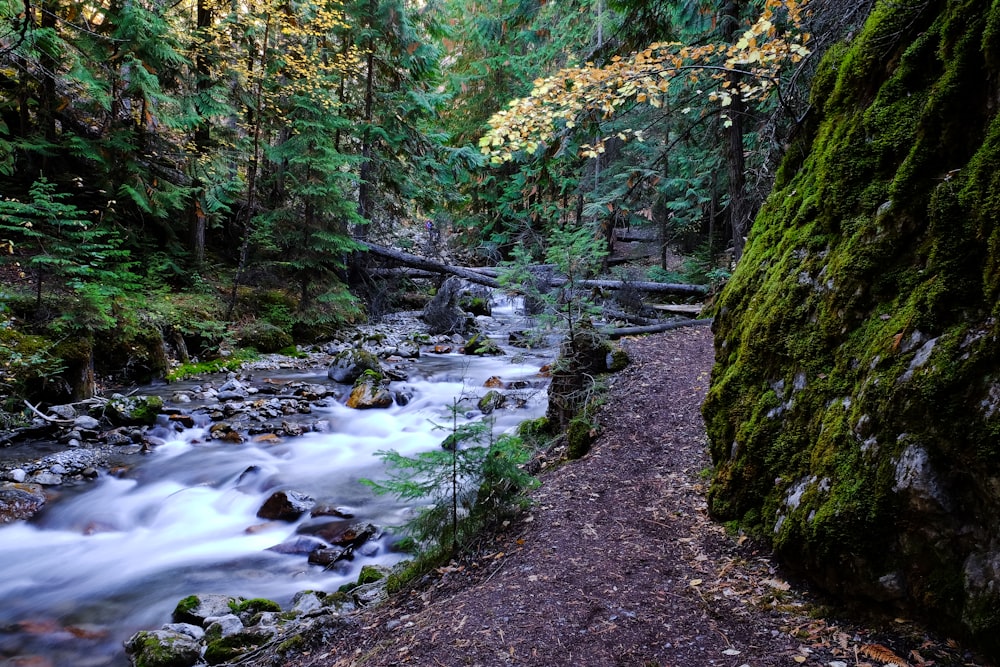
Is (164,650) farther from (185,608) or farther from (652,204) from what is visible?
(652,204)

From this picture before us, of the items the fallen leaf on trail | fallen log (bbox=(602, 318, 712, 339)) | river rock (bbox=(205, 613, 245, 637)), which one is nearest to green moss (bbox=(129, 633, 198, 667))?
river rock (bbox=(205, 613, 245, 637))

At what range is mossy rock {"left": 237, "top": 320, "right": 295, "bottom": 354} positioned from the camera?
12688mm

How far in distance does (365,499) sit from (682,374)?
4732 mm

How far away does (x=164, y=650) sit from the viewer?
3.91 m

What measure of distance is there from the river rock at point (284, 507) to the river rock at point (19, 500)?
97.3 inches

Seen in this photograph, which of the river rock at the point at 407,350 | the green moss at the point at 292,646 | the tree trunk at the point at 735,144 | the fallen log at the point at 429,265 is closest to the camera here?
the green moss at the point at 292,646

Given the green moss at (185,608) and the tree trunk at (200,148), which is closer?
the green moss at (185,608)

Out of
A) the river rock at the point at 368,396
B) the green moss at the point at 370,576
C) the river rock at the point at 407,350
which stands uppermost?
the river rock at the point at 407,350

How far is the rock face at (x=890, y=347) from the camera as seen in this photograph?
2.10m

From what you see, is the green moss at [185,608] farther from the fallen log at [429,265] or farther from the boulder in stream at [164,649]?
the fallen log at [429,265]

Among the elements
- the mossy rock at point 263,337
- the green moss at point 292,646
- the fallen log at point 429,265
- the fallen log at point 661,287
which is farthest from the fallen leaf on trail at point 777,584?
the fallen log at point 429,265

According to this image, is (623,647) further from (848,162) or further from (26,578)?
(26,578)

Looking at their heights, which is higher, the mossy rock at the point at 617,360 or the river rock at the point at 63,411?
the mossy rock at the point at 617,360

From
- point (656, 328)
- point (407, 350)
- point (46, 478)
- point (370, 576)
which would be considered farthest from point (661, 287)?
point (46, 478)
